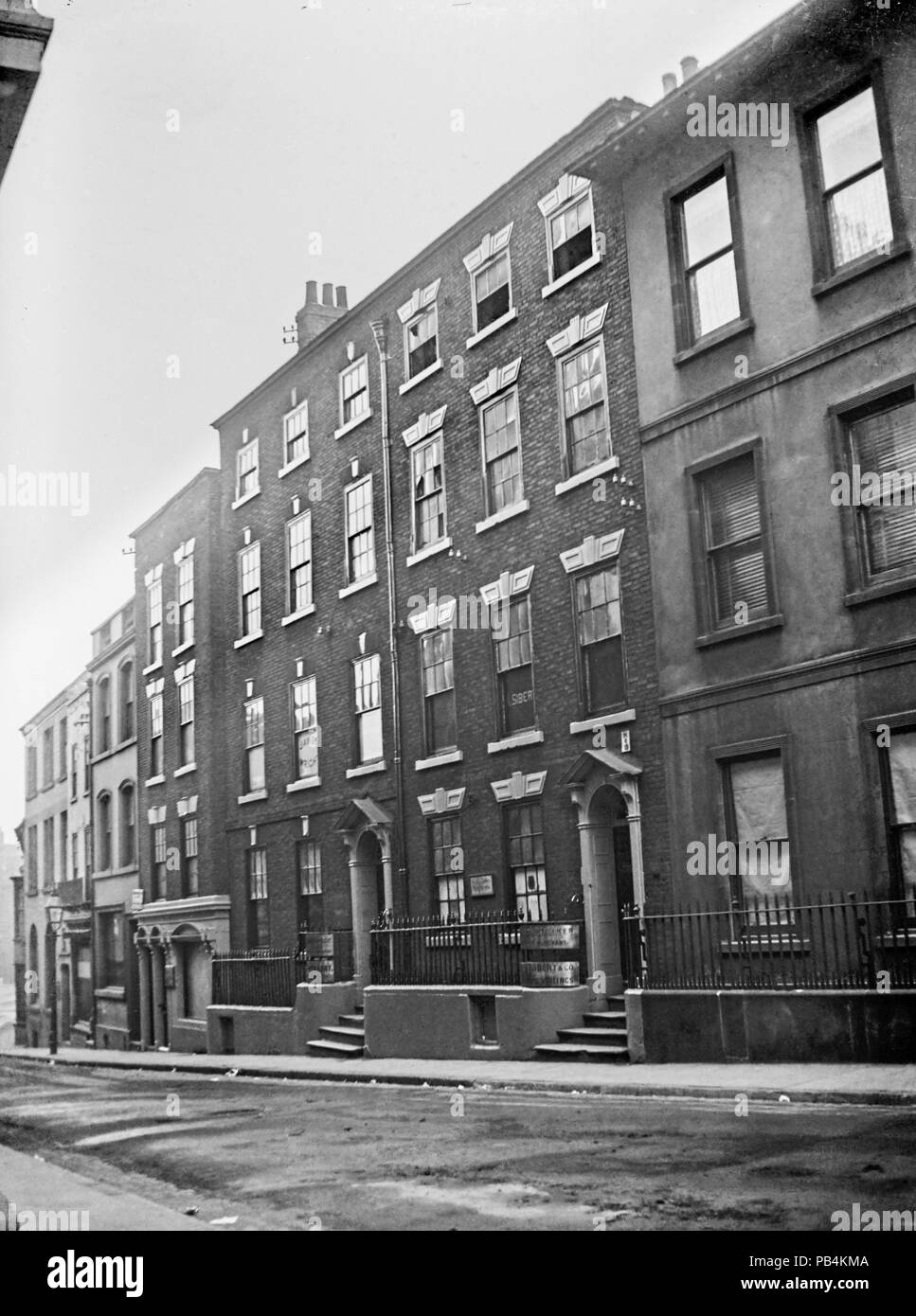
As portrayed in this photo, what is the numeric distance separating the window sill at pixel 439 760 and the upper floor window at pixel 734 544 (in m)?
6.08

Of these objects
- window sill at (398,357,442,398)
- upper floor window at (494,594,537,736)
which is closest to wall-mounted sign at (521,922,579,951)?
upper floor window at (494,594,537,736)

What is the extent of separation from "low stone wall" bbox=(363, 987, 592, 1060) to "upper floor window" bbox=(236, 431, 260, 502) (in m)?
13.2

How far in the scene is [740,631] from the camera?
16297 millimetres

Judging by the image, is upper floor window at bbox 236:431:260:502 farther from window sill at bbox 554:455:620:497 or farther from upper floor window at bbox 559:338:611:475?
window sill at bbox 554:455:620:497

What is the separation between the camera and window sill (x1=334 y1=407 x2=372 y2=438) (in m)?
25.4

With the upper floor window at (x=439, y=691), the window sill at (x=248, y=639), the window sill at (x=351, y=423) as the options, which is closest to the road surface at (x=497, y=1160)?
the upper floor window at (x=439, y=691)

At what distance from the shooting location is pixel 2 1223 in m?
7.02

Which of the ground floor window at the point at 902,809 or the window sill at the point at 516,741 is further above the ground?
the window sill at the point at 516,741

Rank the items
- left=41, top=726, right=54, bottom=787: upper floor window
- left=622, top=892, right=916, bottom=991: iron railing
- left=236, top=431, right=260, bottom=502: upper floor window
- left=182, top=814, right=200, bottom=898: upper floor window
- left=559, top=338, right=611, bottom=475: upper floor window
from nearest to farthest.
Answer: left=622, top=892, right=916, bottom=991: iron railing → left=559, top=338, right=611, bottom=475: upper floor window → left=236, top=431, right=260, bottom=502: upper floor window → left=182, top=814, right=200, bottom=898: upper floor window → left=41, top=726, right=54, bottom=787: upper floor window

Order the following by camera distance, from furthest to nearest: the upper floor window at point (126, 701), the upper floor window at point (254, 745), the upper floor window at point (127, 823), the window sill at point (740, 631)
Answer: the upper floor window at point (126, 701), the upper floor window at point (127, 823), the upper floor window at point (254, 745), the window sill at point (740, 631)

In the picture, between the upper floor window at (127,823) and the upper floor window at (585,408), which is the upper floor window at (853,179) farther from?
the upper floor window at (127,823)

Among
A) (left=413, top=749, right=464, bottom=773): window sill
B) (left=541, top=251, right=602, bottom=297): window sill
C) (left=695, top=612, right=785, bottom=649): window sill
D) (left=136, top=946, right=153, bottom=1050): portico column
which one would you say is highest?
(left=541, top=251, right=602, bottom=297): window sill

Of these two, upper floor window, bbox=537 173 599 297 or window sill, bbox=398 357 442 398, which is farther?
window sill, bbox=398 357 442 398

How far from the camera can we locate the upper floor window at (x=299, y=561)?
27297mm
